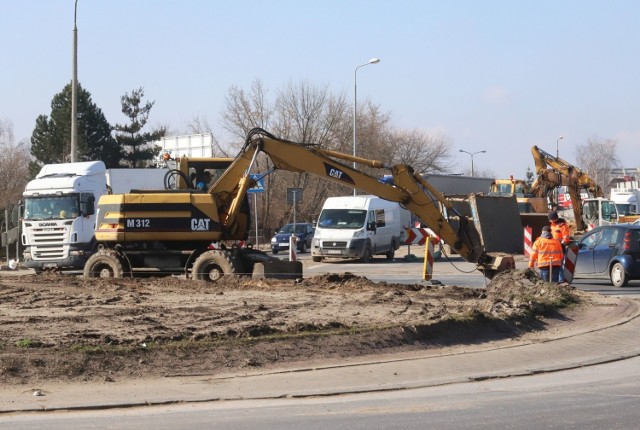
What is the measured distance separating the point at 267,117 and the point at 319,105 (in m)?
4.19

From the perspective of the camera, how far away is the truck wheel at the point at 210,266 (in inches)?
914

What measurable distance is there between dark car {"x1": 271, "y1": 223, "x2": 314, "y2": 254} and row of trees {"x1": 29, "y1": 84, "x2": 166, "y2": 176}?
78.2 ft

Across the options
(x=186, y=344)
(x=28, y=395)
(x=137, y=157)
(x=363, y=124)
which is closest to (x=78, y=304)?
(x=186, y=344)

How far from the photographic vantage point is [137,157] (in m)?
75.5

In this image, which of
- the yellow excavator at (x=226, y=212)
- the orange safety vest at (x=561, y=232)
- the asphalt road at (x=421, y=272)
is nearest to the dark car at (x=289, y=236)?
the asphalt road at (x=421, y=272)

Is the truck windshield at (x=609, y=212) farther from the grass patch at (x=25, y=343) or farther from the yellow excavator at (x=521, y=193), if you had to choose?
the grass patch at (x=25, y=343)

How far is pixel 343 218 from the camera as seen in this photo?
38.6m

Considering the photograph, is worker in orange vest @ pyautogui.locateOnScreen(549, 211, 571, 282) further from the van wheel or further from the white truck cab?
the white truck cab

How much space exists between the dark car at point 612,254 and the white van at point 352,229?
11.7m

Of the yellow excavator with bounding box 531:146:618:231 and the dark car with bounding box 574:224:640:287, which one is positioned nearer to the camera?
the dark car with bounding box 574:224:640:287

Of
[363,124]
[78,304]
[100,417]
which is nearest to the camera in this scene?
[100,417]

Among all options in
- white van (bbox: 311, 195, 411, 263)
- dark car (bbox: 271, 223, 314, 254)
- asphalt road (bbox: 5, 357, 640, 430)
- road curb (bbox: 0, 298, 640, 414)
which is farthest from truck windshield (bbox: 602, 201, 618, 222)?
asphalt road (bbox: 5, 357, 640, 430)

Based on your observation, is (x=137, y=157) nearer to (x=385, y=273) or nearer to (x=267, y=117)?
(x=267, y=117)

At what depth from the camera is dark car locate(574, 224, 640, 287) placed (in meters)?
24.3
